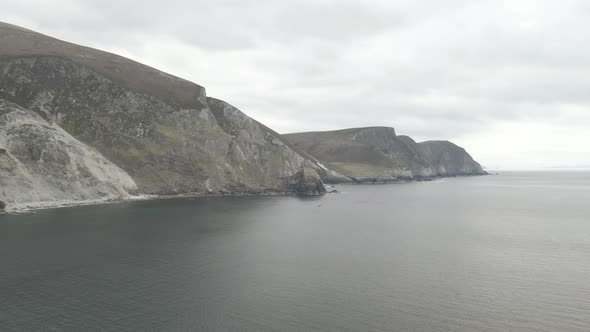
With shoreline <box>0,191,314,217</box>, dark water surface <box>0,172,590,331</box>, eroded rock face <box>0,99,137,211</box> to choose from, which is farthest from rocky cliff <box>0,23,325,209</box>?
dark water surface <box>0,172,590,331</box>

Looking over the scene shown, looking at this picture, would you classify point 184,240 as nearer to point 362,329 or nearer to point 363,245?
point 363,245

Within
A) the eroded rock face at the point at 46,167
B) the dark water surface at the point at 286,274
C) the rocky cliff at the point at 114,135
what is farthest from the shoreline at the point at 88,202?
the dark water surface at the point at 286,274

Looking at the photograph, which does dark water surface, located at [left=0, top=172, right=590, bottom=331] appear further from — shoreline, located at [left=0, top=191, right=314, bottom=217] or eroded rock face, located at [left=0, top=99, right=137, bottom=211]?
eroded rock face, located at [left=0, top=99, right=137, bottom=211]

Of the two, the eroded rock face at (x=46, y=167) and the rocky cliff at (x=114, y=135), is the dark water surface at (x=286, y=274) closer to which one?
the eroded rock face at (x=46, y=167)

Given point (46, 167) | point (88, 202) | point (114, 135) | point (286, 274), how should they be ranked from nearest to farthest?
point (286, 274) → point (46, 167) → point (88, 202) → point (114, 135)

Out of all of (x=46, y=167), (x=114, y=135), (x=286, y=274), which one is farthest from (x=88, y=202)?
(x=286, y=274)

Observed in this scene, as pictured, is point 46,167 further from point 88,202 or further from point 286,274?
point 286,274
